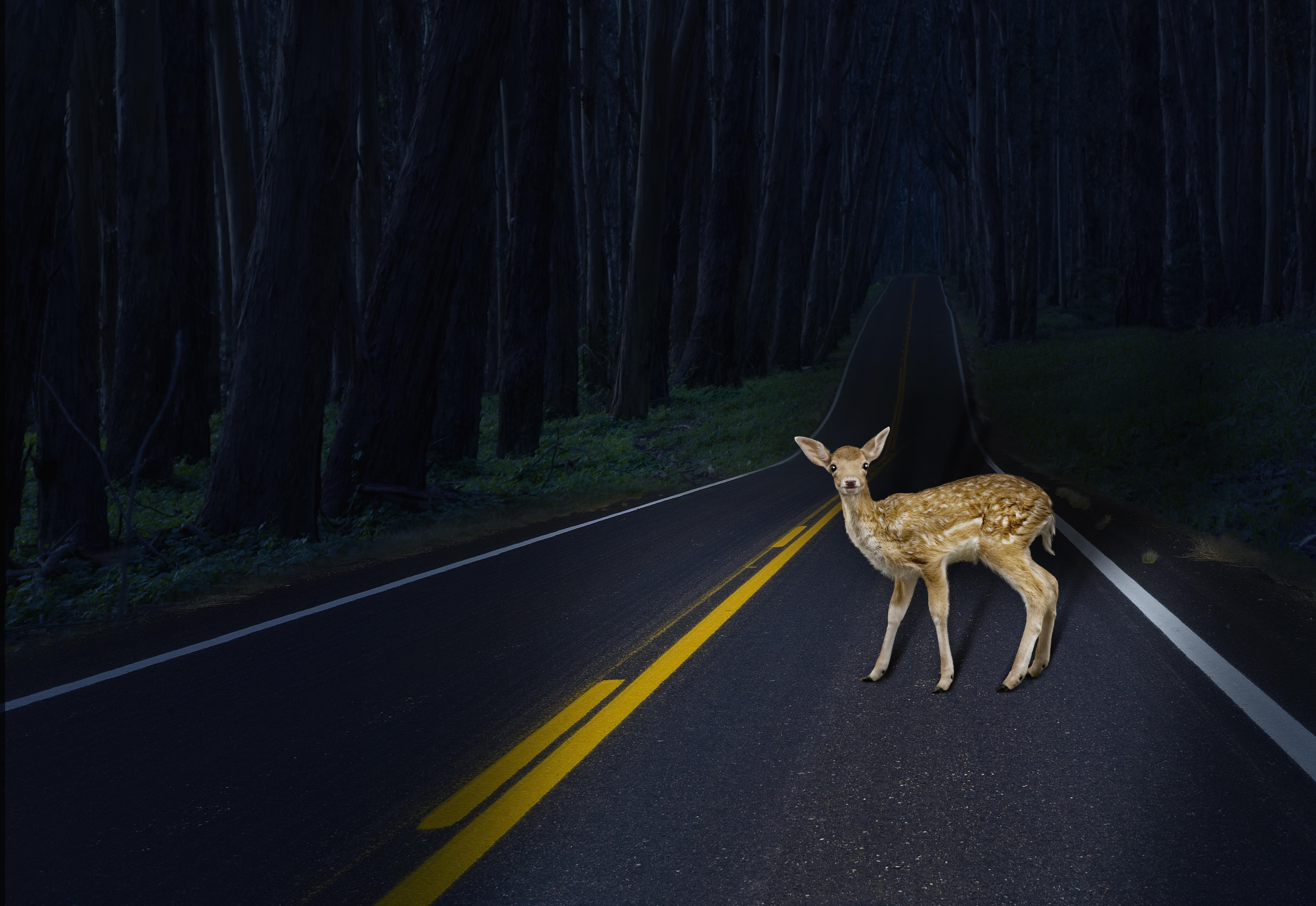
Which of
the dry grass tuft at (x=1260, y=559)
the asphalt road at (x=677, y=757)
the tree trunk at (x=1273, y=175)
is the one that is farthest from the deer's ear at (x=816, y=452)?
the tree trunk at (x=1273, y=175)

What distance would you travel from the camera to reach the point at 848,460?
5.11 metres

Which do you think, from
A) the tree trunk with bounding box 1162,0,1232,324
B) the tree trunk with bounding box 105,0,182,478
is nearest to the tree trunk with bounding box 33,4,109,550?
the tree trunk with bounding box 105,0,182,478

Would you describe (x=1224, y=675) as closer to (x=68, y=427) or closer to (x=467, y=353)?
(x=68, y=427)

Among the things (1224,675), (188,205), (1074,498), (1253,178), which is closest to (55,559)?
(1224,675)

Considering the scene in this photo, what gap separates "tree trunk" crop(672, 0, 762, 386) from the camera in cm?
2995

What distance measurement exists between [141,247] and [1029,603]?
16692 millimetres

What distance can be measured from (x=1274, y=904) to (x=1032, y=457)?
17.7 meters

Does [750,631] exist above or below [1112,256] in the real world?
below

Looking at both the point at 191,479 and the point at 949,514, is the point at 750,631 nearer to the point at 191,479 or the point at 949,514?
the point at 949,514

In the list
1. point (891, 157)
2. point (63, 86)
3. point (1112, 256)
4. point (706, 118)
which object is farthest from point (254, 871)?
point (891, 157)

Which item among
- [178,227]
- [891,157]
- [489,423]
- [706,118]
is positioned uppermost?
[891,157]

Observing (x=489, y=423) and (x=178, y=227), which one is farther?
(x=489, y=423)

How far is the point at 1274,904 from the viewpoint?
2.86m

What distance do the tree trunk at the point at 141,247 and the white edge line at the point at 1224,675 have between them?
1549 cm
